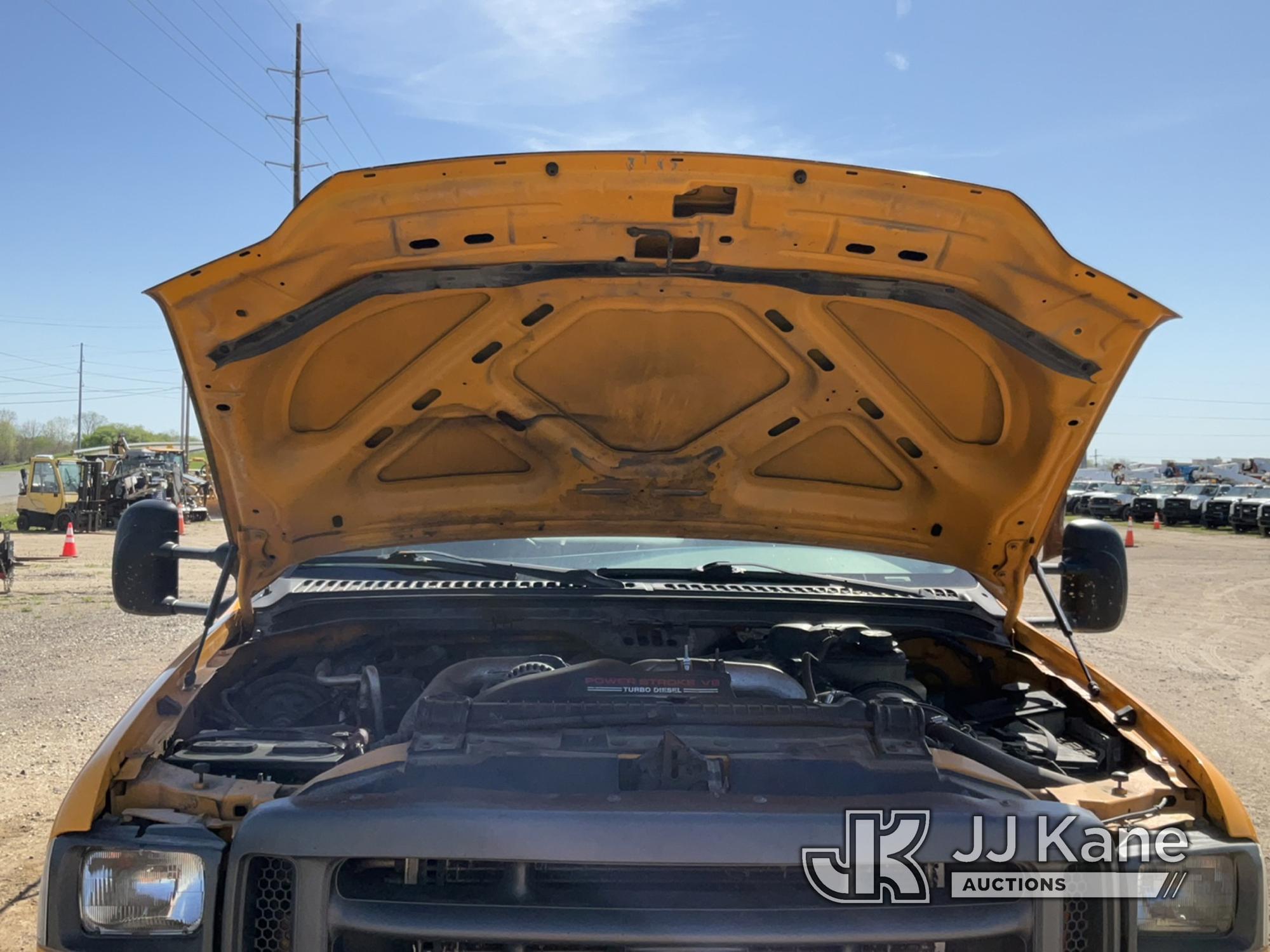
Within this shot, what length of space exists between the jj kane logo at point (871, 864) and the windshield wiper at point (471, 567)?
5.32 ft

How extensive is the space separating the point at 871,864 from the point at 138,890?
1432 mm

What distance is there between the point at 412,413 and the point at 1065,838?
2.09 m

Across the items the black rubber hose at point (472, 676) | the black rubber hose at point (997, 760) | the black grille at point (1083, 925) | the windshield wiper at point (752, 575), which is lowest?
the black grille at point (1083, 925)

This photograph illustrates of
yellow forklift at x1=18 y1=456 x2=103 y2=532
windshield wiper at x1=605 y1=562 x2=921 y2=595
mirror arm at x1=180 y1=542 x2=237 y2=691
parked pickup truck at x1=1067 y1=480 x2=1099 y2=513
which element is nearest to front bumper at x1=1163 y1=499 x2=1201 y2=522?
parked pickup truck at x1=1067 y1=480 x2=1099 y2=513

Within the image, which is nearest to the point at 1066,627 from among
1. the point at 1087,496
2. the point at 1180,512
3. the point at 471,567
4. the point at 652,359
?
the point at 652,359

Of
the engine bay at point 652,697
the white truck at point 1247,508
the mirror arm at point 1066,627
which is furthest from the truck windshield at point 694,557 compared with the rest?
the white truck at point 1247,508

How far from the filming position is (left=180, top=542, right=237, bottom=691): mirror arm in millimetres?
2525

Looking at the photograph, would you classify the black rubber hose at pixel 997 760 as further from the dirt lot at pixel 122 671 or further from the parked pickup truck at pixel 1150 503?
the parked pickup truck at pixel 1150 503

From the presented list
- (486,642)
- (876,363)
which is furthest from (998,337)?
(486,642)

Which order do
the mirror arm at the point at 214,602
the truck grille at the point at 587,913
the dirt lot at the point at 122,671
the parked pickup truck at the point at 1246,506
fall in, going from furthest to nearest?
1. the parked pickup truck at the point at 1246,506
2. the dirt lot at the point at 122,671
3. the mirror arm at the point at 214,602
4. the truck grille at the point at 587,913

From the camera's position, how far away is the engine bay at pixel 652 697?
2.16m

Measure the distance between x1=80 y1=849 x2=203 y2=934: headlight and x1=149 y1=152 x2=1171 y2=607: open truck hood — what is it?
1074mm

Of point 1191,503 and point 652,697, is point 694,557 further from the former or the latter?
point 1191,503

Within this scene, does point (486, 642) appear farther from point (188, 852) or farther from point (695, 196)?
point (695, 196)
